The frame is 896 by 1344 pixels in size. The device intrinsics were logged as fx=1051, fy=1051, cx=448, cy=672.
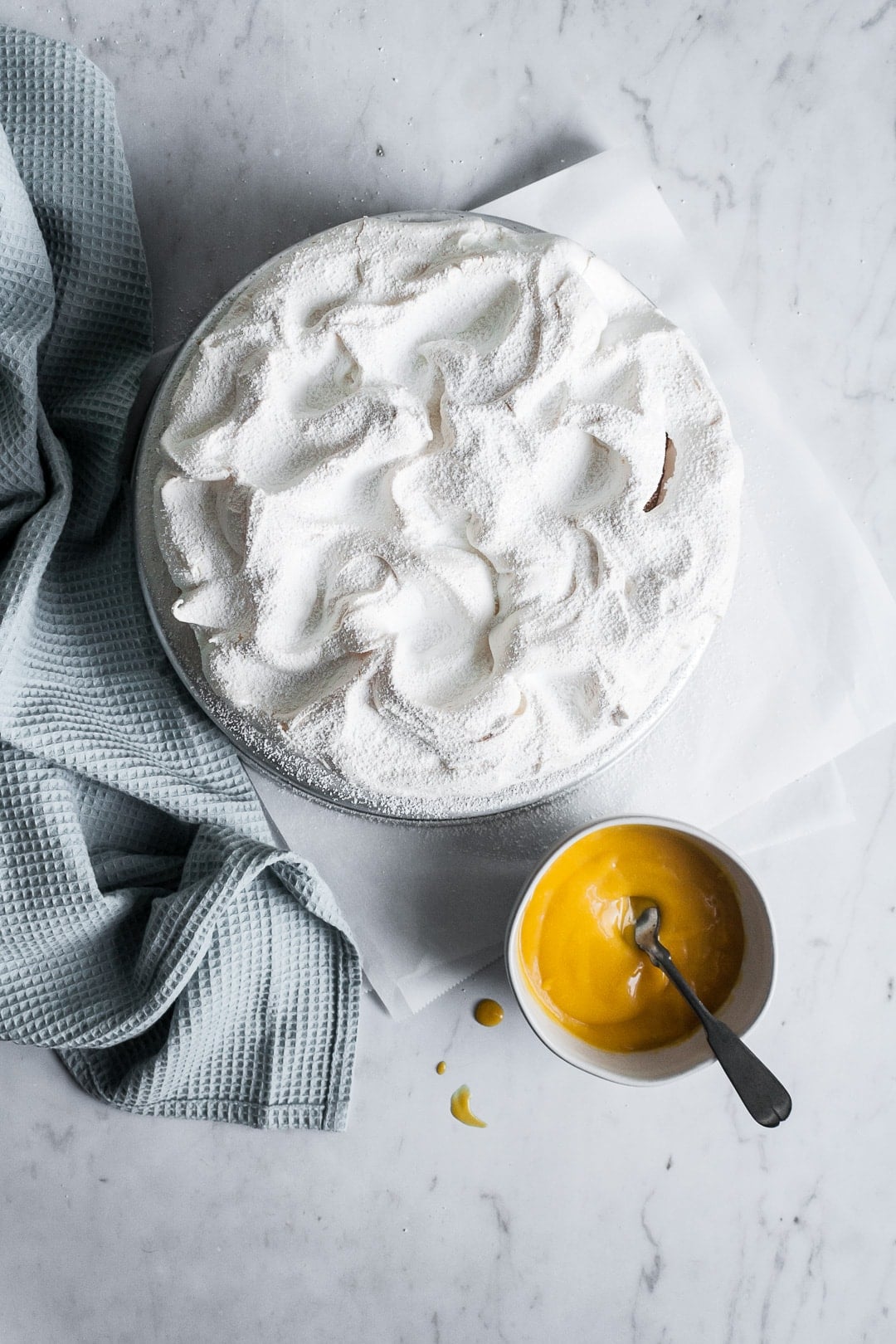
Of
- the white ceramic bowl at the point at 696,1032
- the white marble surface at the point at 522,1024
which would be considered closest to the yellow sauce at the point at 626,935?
the white ceramic bowl at the point at 696,1032

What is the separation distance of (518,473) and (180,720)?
36 centimetres

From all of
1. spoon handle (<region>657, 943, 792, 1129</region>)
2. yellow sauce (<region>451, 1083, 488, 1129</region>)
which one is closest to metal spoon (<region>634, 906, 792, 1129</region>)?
spoon handle (<region>657, 943, 792, 1129</region>)

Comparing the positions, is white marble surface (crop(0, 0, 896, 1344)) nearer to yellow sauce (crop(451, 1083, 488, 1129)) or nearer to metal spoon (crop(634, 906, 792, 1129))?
yellow sauce (crop(451, 1083, 488, 1129))

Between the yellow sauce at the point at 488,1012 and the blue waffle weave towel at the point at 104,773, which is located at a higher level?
the blue waffle weave towel at the point at 104,773

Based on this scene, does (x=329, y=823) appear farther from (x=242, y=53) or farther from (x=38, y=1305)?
(x=242, y=53)

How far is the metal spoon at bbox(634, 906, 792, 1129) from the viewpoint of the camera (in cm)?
80

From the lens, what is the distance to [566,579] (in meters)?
0.72

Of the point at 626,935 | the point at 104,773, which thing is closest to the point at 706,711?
the point at 626,935

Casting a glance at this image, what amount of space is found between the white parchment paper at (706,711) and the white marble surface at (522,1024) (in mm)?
41

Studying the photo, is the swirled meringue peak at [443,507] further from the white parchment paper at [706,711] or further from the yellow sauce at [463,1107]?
the yellow sauce at [463,1107]

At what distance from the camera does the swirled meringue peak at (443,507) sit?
0.70 metres

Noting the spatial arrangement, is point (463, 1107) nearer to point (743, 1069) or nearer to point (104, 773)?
point (743, 1069)

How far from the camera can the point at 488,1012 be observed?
37.0 inches

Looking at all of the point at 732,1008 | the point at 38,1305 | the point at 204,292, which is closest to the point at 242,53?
the point at 204,292
